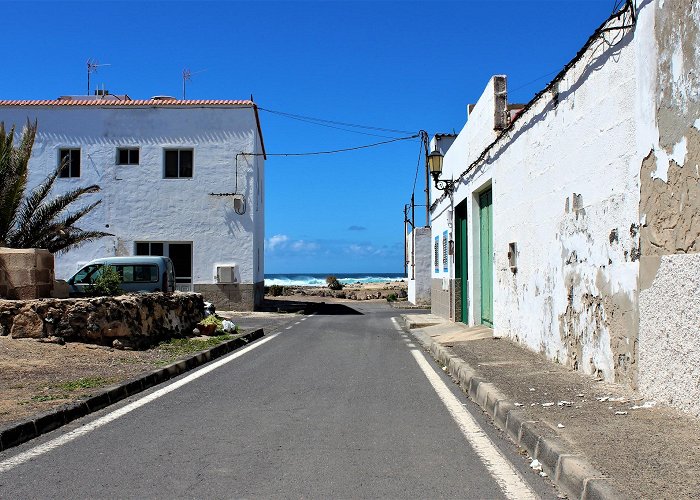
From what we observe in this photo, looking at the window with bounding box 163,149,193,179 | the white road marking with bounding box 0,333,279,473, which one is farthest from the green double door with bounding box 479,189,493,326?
the window with bounding box 163,149,193,179

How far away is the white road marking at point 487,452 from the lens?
4.88 meters

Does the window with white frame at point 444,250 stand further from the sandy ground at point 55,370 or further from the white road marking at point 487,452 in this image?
the white road marking at point 487,452

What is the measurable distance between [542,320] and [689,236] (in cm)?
518

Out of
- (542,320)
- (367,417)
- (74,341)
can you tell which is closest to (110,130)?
(74,341)

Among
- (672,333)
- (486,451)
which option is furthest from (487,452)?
(672,333)

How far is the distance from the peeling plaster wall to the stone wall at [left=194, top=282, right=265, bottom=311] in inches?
869

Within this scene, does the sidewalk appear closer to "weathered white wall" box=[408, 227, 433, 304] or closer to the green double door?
the green double door

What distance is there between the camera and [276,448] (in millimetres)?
5965

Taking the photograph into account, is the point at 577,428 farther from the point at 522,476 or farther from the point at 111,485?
the point at 111,485

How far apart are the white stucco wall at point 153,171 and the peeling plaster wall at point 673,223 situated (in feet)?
73.1

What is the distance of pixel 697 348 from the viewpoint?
585cm

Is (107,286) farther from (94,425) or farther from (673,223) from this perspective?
(673,223)

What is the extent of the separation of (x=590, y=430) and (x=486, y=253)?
11.2 m

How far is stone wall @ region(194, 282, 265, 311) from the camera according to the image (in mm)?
27812
